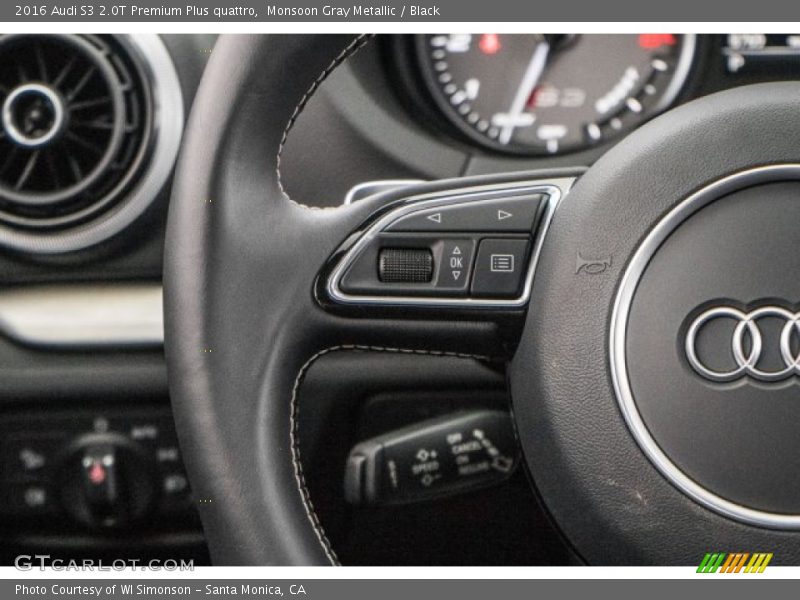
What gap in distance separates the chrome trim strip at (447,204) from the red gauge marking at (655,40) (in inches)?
20.8

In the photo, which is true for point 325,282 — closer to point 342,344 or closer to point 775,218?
point 342,344

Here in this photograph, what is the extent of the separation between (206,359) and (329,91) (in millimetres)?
461

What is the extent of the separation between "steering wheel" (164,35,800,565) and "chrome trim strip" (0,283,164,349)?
1.14ft

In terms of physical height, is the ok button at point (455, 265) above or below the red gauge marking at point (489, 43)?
below

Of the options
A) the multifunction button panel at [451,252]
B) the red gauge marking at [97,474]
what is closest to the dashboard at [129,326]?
the red gauge marking at [97,474]

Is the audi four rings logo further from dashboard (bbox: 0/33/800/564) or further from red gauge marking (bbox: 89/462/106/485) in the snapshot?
red gauge marking (bbox: 89/462/106/485)

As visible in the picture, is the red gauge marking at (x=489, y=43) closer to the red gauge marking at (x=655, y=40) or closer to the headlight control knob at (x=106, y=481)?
the red gauge marking at (x=655, y=40)

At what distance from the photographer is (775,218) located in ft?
2.61

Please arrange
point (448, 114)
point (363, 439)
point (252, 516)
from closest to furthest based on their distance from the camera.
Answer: point (252, 516)
point (363, 439)
point (448, 114)

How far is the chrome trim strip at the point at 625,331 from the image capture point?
78 cm

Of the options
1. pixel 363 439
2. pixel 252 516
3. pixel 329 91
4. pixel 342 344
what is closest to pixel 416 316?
pixel 342 344

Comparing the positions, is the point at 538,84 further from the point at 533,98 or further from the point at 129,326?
the point at 129,326

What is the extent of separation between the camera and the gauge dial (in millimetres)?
1294

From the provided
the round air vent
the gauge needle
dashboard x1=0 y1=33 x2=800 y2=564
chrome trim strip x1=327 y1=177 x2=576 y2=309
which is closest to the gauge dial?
the gauge needle
